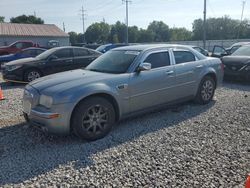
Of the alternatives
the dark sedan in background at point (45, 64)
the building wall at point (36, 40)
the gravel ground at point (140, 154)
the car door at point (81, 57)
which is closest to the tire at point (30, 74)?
the dark sedan in background at point (45, 64)

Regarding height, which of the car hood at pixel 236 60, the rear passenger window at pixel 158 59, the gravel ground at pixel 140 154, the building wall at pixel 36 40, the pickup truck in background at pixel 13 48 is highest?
the building wall at pixel 36 40

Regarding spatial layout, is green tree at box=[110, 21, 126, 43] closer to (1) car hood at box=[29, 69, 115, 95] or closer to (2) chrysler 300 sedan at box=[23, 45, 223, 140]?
(2) chrysler 300 sedan at box=[23, 45, 223, 140]

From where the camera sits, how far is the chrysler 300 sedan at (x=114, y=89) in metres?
4.04

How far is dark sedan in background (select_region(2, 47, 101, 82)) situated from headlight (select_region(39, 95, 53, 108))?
5938mm

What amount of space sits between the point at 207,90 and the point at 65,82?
12.1 ft

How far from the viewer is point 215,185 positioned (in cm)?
301

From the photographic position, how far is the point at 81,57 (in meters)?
10.7

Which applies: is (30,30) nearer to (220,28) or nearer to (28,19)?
(28,19)

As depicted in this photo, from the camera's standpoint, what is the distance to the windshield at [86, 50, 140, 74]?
497 centimetres

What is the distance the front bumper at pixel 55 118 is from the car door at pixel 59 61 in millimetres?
6106

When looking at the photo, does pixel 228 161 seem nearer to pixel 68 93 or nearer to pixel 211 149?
pixel 211 149

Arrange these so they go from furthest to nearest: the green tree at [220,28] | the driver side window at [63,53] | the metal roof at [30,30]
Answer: the green tree at [220,28] < the metal roof at [30,30] < the driver side window at [63,53]

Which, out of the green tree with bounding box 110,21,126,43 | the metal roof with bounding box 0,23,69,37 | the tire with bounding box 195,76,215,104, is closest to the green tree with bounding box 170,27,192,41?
the green tree with bounding box 110,21,126,43

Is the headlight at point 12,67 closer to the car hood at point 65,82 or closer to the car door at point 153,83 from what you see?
the car hood at point 65,82
